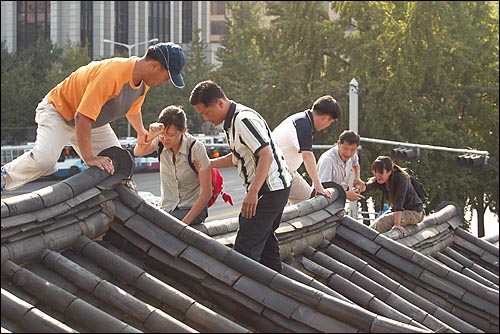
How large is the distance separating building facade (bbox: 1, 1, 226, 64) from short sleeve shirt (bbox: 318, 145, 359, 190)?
70.0 metres

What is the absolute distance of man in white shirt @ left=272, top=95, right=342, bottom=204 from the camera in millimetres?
9578

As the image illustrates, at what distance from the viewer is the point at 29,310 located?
5.44 metres

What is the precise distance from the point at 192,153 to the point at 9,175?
1.52 metres

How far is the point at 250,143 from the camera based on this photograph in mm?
7215

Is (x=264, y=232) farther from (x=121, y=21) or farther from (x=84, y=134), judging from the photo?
(x=121, y=21)

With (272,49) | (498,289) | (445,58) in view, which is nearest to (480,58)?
(445,58)

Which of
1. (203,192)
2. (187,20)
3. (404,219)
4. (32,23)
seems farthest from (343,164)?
(187,20)

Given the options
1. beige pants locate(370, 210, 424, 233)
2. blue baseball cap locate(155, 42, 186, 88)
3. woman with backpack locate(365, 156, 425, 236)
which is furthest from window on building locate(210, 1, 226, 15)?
blue baseball cap locate(155, 42, 186, 88)

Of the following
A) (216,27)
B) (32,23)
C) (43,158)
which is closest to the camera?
(43,158)

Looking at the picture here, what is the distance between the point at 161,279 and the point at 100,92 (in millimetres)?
1448

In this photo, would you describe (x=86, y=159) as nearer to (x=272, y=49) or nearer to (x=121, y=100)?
(x=121, y=100)

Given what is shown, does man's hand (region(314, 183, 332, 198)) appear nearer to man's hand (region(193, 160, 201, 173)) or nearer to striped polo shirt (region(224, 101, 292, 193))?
man's hand (region(193, 160, 201, 173))

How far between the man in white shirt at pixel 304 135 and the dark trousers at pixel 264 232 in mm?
1959

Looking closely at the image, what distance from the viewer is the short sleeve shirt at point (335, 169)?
1106cm
